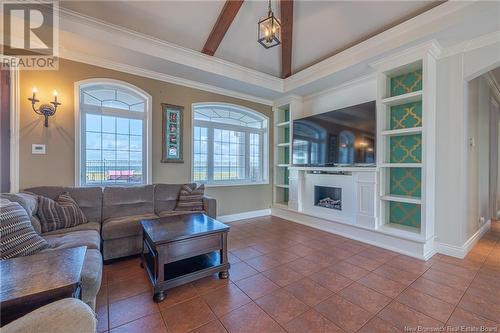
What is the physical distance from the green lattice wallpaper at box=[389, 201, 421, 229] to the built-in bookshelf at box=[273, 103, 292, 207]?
7.37ft

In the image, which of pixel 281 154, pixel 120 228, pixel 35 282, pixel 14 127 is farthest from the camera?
pixel 281 154

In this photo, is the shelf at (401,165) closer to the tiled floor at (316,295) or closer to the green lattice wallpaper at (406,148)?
the green lattice wallpaper at (406,148)

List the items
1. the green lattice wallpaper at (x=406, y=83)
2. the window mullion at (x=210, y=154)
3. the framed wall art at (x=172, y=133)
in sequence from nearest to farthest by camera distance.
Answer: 1. the green lattice wallpaper at (x=406, y=83)
2. the framed wall art at (x=172, y=133)
3. the window mullion at (x=210, y=154)

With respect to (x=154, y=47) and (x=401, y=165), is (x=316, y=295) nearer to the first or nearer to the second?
(x=401, y=165)

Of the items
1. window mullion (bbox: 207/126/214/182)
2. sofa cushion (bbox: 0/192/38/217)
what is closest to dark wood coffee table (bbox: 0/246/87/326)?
sofa cushion (bbox: 0/192/38/217)

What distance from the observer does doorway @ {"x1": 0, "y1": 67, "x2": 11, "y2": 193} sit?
276 cm

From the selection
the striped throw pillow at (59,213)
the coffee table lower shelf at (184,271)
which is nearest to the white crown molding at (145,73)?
the striped throw pillow at (59,213)

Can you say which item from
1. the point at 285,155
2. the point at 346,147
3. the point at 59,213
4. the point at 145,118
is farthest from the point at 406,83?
the point at 59,213

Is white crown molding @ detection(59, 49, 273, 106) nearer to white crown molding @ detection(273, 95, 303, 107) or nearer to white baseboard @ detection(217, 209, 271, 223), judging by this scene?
white crown molding @ detection(273, 95, 303, 107)

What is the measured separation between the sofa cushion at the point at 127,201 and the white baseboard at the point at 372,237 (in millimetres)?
2868

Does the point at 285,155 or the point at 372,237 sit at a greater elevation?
the point at 285,155

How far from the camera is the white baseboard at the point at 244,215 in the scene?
4574 millimetres

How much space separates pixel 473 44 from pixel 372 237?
9.18 ft

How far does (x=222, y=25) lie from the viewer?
10.3ft
